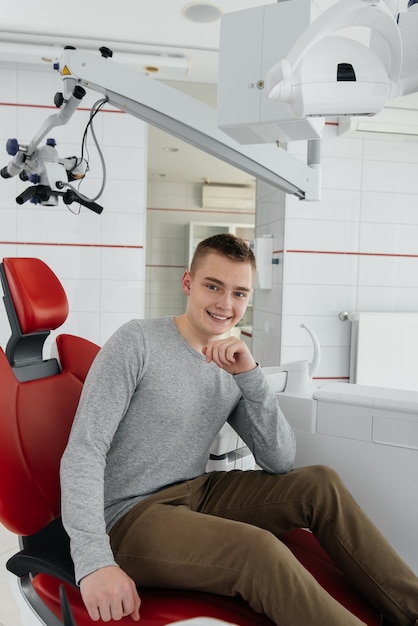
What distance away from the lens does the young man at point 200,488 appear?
1016mm

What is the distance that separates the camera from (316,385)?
178cm

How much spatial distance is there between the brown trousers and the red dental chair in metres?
0.04

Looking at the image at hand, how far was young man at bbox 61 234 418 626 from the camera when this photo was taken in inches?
40.0

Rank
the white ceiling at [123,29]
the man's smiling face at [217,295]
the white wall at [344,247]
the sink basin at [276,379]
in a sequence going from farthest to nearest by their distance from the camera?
the white wall at [344,247] < the white ceiling at [123,29] < the sink basin at [276,379] < the man's smiling face at [217,295]

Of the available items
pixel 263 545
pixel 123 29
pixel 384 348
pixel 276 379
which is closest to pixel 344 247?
pixel 384 348

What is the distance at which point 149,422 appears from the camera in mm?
1301

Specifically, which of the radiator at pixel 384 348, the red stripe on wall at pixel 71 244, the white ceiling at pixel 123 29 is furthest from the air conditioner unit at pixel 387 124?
the red stripe on wall at pixel 71 244

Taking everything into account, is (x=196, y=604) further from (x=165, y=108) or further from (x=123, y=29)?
(x=123, y=29)

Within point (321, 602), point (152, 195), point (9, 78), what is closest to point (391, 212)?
point (9, 78)

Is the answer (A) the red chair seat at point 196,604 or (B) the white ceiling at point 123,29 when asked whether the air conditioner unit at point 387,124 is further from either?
(A) the red chair seat at point 196,604

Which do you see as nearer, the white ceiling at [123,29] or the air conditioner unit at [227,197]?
the white ceiling at [123,29]

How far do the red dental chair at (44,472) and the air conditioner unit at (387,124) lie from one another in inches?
107

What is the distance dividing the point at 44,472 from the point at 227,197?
6.86 metres

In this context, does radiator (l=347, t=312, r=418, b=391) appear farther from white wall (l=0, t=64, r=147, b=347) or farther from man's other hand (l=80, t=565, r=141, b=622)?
man's other hand (l=80, t=565, r=141, b=622)
